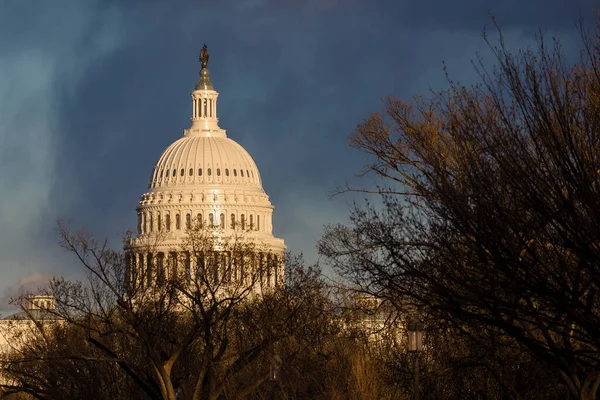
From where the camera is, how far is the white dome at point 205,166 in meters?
190

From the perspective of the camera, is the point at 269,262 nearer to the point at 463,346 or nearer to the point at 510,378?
the point at 463,346

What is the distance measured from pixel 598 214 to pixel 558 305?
89.0 inches

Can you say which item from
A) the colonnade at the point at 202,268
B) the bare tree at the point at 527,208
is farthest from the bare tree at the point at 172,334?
the bare tree at the point at 527,208

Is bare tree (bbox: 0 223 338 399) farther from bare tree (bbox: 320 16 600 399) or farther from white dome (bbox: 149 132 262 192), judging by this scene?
white dome (bbox: 149 132 262 192)

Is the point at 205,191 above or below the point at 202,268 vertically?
above

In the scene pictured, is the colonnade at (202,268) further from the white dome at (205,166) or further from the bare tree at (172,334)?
the white dome at (205,166)

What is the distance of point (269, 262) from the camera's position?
201 ft

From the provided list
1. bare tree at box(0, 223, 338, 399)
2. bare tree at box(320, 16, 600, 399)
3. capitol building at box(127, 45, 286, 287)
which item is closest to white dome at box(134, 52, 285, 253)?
capitol building at box(127, 45, 286, 287)

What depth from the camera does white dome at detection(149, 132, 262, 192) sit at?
19000 cm

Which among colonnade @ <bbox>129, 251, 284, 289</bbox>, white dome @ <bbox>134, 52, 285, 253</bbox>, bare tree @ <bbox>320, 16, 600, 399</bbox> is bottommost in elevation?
bare tree @ <bbox>320, 16, 600, 399</bbox>

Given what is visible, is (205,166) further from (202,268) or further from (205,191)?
(202,268)

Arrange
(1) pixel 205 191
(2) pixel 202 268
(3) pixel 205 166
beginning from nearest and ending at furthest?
(2) pixel 202 268 → (1) pixel 205 191 → (3) pixel 205 166

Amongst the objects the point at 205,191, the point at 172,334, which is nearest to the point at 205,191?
the point at 205,191

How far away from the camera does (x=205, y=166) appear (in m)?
191
